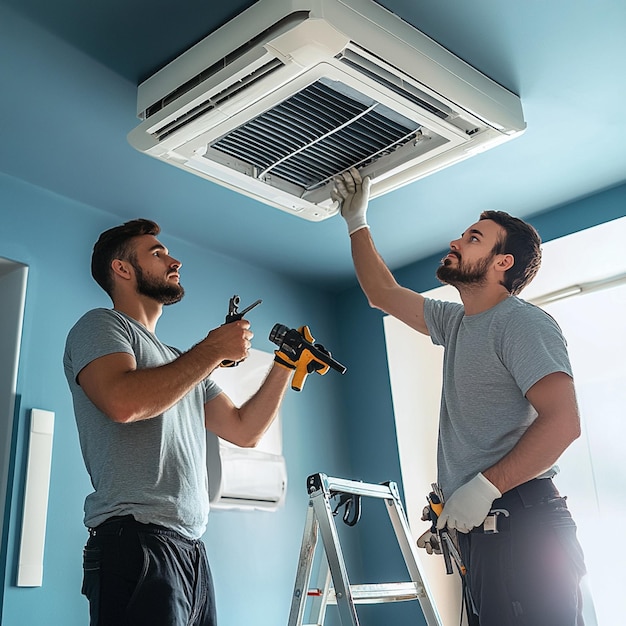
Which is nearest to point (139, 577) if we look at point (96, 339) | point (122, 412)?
point (122, 412)

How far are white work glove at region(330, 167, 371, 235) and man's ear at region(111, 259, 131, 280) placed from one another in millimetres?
664

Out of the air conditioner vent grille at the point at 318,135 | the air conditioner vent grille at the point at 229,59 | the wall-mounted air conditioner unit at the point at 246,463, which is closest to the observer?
the air conditioner vent grille at the point at 229,59

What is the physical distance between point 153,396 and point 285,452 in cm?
165

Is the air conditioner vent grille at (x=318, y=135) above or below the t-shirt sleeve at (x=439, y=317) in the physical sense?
above

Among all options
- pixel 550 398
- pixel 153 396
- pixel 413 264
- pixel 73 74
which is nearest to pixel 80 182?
pixel 73 74

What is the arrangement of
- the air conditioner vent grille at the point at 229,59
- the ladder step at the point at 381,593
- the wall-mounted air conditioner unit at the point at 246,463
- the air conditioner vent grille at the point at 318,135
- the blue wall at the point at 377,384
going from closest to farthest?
the air conditioner vent grille at the point at 229,59, the air conditioner vent grille at the point at 318,135, the ladder step at the point at 381,593, the wall-mounted air conditioner unit at the point at 246,463, the blue wall at the point at 377,384

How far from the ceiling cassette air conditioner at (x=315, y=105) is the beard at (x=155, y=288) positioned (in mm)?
369

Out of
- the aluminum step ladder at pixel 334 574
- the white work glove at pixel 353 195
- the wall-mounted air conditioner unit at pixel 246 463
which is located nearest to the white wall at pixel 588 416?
the wall-mounted air conditioner unit at pixel 246 463

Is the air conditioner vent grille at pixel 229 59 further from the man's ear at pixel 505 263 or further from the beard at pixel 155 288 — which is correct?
the man's ear at pixel 505 263

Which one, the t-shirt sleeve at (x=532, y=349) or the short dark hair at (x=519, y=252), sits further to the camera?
the short dark hair at (x=519, y=252)

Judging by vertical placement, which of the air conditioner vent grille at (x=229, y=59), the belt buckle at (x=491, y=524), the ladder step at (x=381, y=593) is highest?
the air conditioner vent grille at (x=229, y=59)

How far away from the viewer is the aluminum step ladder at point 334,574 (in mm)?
2117

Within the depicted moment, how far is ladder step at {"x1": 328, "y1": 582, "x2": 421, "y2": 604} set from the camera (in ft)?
7.23

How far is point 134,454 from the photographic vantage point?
1.62 meters
